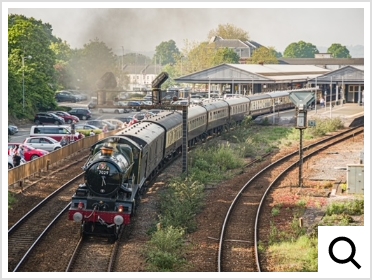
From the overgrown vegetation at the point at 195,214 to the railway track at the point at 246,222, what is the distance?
0.63 meters

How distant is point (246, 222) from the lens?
78.3 ft

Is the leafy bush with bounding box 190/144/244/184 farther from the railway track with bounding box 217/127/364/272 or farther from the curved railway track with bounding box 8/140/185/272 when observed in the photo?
the curved railway track with bounding box 8/140/185/272

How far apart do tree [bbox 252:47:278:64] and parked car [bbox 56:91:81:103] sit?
15.8 metres

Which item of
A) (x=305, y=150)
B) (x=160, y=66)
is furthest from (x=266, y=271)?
(x=160, y=66)

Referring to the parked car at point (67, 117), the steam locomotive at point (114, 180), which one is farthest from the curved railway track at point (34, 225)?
the parked car at point (67, 117)

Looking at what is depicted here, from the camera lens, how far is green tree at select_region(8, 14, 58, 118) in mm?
41688

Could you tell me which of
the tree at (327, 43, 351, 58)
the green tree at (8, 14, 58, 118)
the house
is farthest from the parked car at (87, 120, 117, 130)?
the tree at (327, 43, 351, 58)

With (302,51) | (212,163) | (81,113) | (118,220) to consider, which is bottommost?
(118,220)

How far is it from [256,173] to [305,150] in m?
6.87

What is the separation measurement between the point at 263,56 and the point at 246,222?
3982cm

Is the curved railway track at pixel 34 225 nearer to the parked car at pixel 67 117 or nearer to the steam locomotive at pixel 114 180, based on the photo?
the steam locomotive at pixel 114 180

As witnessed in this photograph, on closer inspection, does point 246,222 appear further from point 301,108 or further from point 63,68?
point 63,68

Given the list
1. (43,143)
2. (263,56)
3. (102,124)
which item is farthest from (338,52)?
(43,143)

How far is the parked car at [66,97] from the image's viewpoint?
54644mm
